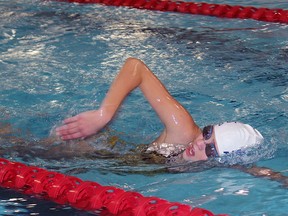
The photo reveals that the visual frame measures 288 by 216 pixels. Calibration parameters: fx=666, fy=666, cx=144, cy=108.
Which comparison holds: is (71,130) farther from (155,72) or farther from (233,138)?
(155,72)

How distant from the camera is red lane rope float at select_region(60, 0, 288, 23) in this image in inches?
249

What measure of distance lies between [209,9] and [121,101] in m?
3.29

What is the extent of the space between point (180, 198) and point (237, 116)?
4.48ft

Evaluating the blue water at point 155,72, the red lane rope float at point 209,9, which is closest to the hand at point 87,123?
the blue water at point 155,72

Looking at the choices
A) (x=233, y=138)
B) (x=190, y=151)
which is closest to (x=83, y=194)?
(x=190, y=151)

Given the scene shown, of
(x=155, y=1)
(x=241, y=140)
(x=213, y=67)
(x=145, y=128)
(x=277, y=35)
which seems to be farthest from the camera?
(x=155, y=1)

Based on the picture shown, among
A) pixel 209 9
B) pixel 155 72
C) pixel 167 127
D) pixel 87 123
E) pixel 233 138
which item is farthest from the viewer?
pixel 209 9

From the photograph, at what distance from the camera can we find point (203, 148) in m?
3.36

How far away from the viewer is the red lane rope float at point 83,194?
2758 mm

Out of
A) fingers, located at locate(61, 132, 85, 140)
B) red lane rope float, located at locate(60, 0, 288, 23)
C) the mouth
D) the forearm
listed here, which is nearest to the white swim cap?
the mouth

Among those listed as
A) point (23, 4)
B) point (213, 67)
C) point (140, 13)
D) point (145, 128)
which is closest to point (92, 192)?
point (145, 128)

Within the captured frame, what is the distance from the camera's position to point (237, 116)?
439 cm

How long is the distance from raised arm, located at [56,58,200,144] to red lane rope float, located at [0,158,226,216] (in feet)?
1.01

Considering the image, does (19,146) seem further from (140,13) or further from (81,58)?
(140,13)
